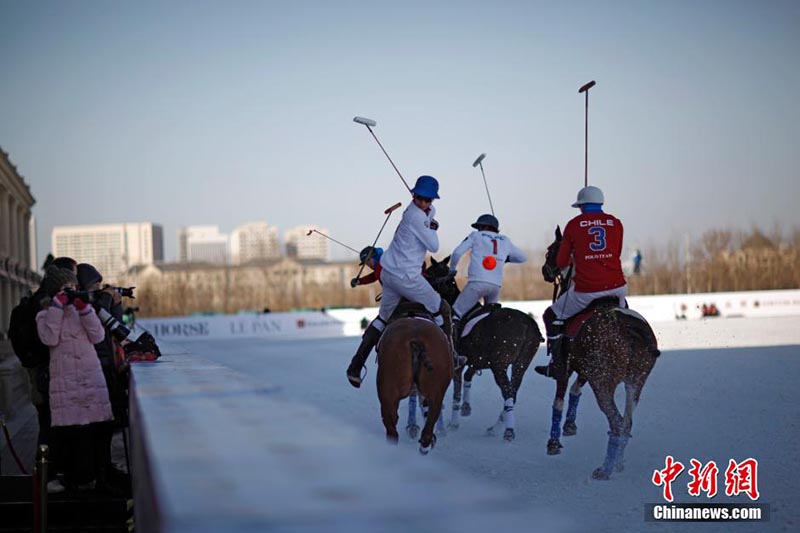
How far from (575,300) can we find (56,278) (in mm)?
4273

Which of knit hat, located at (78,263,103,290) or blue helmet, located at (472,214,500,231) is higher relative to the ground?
blue helmet, located at (472,214,500,231)

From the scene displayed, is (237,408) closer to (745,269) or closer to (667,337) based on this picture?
(667,337)

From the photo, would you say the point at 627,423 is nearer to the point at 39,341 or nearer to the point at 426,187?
the point at 426,187

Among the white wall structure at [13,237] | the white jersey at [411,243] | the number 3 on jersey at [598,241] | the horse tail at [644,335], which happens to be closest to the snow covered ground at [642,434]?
the horse tail at [644,335]

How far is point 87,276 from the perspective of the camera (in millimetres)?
7559

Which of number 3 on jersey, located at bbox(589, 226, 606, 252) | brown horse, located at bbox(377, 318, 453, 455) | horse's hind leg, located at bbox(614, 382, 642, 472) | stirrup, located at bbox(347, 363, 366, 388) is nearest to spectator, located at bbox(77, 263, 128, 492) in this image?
brown horse, located at bbox(377, 318, 453, 455)

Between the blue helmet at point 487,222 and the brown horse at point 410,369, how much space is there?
308 cm

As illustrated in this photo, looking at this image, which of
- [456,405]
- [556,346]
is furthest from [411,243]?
[456,405]

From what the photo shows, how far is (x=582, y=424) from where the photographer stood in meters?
10.1

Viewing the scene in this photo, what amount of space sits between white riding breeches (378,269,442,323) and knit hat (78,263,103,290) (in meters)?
2.43

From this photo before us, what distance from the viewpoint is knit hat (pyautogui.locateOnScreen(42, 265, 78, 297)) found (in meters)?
6.23

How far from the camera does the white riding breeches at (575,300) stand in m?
7.96

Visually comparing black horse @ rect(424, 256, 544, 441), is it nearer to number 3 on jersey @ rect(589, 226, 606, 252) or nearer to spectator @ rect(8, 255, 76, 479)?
number 3 on jersey @ rect(589, 226, 606, 252)

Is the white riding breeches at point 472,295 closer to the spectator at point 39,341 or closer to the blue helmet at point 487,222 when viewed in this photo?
the blue helmet at point 487,222
